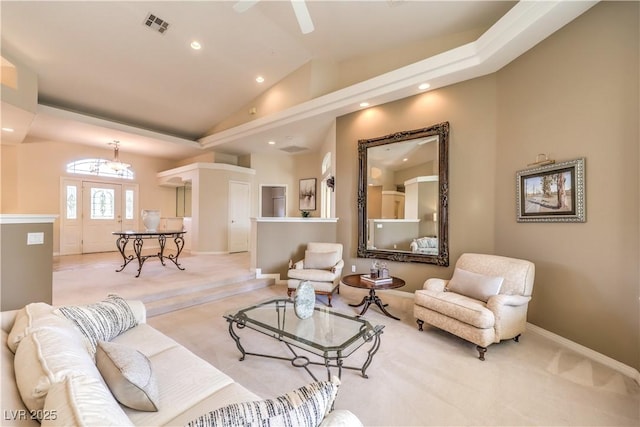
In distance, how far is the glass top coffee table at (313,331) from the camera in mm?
1942

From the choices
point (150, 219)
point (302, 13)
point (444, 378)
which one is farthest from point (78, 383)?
point (150, 219)

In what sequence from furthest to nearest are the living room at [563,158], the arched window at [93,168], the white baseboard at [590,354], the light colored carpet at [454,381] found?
the arched window at [93,168], the living room at [563,158], the white baseboard at [590,354], the light colored carpet at [454,381]

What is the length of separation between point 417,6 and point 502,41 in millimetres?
1167

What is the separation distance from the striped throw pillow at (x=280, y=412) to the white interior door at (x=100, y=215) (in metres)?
8.54

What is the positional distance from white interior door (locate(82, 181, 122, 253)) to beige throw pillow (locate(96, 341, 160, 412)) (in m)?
7.74

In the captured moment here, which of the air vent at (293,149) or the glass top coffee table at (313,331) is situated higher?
the air vent at (293,149)

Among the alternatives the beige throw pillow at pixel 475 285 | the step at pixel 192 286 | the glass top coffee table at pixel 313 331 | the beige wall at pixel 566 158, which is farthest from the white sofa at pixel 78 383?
the beige wall at pixel 566 158

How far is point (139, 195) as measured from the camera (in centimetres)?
790

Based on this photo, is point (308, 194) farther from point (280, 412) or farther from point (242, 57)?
point (280, 412)

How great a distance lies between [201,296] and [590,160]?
4.75 m

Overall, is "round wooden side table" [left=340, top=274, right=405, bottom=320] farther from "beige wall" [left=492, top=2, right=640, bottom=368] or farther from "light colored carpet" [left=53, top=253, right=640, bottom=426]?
"beige wall" [left=492, top=2, right=640, bottom=368]

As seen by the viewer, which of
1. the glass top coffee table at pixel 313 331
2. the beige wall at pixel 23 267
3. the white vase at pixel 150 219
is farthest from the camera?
the white vase at pixel 150 219

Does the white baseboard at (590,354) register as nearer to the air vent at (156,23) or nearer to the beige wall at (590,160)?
the beige wall at (590,160)

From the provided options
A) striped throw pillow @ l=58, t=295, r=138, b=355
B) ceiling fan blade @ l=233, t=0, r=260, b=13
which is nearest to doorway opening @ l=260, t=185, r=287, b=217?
ceiling fan blade @ l=233, t=0, r=260, b=13
